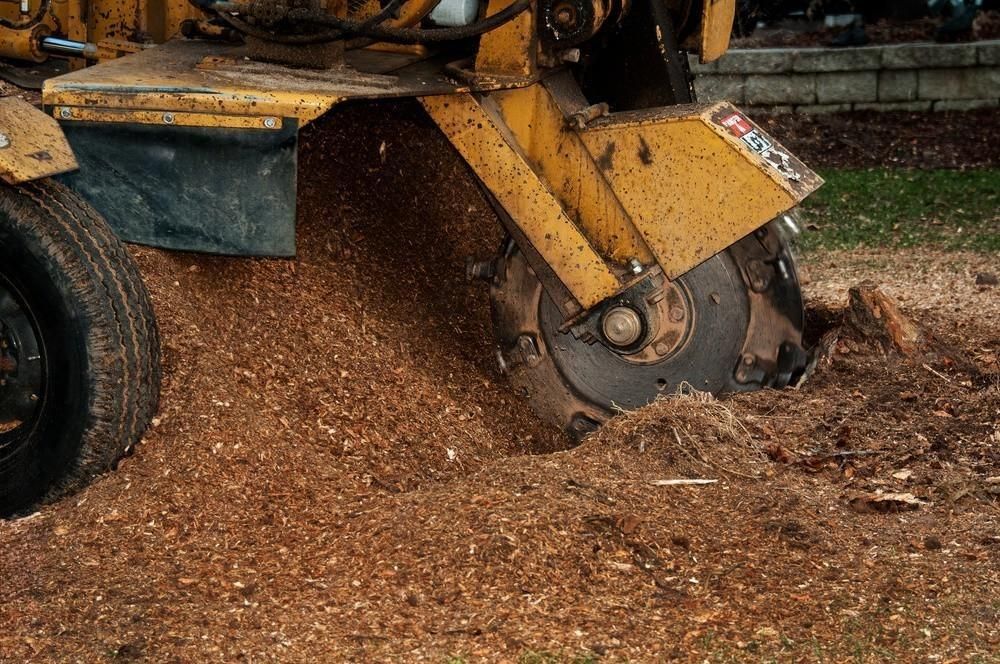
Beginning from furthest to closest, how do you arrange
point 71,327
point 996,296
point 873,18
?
point 873,18 < point 996,296 < point 71,327

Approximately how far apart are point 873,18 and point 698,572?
362 inches

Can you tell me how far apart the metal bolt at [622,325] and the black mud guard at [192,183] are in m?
1.07

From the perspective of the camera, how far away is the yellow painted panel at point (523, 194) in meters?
4.55

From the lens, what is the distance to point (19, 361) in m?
4.10

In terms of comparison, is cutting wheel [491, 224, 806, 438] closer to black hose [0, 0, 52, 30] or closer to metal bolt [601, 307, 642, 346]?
metal bolt [601, 307, 642, 346]

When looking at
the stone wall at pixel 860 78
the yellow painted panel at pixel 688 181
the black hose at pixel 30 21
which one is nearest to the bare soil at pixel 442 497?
the yellow painted panel at pixel 688 181

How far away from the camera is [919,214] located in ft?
27.5

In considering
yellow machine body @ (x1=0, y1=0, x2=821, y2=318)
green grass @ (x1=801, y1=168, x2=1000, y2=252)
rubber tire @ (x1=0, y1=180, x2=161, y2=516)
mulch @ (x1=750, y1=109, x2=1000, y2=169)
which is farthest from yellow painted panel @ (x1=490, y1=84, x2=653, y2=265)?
mulch @ (x1=750, y1=109, x2=1000, y2=169)

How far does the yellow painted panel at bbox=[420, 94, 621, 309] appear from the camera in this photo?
4555mm

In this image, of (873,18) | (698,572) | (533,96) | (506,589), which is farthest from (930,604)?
(873,18)

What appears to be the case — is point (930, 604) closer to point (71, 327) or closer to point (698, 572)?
point (698, 572)

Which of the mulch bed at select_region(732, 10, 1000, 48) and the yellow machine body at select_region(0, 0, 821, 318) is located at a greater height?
the yellow machine body at select_region(0, 0, 821, 318)

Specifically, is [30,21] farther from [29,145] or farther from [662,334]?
[662,334]

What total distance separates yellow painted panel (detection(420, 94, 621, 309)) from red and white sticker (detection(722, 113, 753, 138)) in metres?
0.53
